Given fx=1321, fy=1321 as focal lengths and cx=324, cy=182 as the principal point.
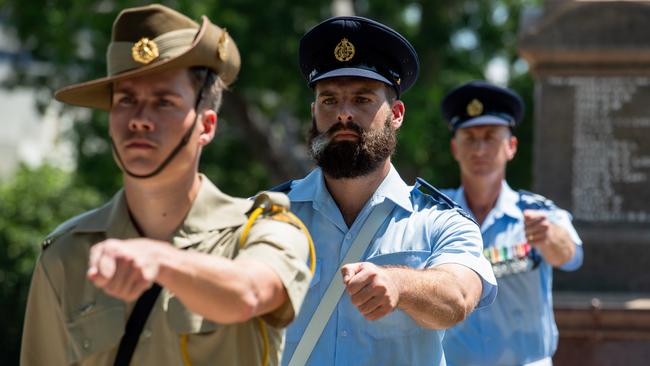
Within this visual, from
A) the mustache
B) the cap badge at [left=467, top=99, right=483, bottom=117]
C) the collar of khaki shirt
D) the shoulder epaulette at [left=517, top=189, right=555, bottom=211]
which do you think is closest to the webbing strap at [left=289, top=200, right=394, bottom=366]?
the mustache

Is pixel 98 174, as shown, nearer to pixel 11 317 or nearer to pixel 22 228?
pixel 22 228

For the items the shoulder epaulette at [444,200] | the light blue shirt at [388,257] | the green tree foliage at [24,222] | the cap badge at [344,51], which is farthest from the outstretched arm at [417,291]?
the green tree foliage at [24,222]

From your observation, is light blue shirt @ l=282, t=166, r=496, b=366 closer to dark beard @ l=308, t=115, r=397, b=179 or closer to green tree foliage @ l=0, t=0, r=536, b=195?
dark beard @ l=308, t=115, r=397, b=179

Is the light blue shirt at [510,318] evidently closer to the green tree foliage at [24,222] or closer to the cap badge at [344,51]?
the cap badge at [344,51]

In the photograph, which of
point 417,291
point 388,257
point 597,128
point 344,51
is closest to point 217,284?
point 417,291

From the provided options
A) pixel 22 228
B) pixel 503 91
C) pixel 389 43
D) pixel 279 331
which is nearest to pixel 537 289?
pixel 503 91

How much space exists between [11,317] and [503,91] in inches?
178

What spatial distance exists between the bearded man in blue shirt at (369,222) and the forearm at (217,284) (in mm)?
1070

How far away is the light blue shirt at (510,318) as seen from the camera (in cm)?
726

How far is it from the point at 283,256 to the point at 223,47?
2.47 feet

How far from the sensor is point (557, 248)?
7.36 meters

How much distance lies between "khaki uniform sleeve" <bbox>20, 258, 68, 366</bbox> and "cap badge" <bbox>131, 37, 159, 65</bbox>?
634 millimetres

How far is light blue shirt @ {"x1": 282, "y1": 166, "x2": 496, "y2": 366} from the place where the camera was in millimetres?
4789

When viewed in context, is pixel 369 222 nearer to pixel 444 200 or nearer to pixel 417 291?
pixel 444 200
